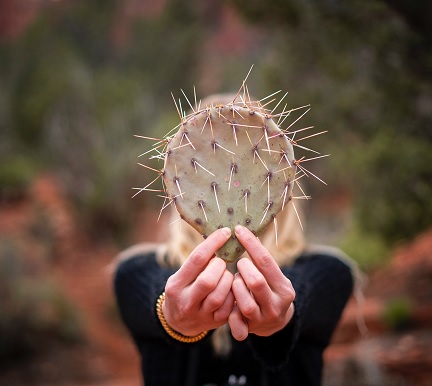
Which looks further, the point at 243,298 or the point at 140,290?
the point at 140,290

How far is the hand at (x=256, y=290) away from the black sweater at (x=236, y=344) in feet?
1.81

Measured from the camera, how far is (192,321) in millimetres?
1333

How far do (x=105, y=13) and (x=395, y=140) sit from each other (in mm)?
13716

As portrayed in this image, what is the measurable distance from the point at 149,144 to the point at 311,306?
8.75 m

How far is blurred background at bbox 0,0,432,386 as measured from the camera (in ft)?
13.0

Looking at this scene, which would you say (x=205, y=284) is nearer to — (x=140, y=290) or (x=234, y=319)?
(x=234, y=319)

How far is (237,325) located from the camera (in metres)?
1.27

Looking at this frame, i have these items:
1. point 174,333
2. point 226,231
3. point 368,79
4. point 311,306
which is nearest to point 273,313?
point 226,231

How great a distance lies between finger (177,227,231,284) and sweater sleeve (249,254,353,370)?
0.41 meters

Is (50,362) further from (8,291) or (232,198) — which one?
(232,198)

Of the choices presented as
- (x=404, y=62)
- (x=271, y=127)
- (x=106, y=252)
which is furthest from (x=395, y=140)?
(x=106, y=252)

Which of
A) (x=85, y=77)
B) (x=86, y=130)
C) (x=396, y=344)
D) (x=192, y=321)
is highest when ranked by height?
(x=85, y=77)

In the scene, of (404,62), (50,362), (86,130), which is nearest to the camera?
(404,62)

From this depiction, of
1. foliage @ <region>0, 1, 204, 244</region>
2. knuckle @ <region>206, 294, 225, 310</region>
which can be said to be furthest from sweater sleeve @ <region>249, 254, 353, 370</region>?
foliage @ <region>0, 1, 204, 244</region>
